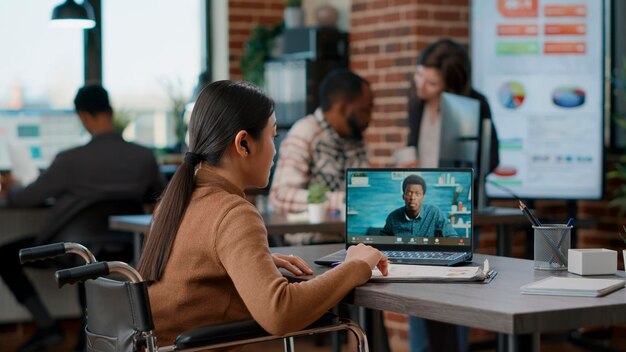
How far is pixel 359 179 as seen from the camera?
2811 millimetres

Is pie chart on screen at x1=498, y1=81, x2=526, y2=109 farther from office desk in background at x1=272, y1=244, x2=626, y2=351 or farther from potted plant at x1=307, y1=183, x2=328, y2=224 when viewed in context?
office desk in background at x1=272, y1=244, x2=626, y2=351

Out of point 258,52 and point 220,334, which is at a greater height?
point 258,52

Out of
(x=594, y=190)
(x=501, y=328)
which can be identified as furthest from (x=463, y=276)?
(x=594, y=190)

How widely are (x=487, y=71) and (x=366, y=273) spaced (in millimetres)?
3113

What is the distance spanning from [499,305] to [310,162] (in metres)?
2.70

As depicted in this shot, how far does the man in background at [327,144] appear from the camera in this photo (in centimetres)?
461

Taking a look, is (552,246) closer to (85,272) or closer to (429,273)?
(429,273)

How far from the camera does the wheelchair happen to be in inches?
84.8

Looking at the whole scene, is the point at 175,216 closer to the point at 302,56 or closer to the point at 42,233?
the point at 42,233

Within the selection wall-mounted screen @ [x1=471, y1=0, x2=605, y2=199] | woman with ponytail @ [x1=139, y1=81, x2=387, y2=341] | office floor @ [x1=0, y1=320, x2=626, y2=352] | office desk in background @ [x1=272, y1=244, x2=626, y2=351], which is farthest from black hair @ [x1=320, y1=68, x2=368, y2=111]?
office desk in background @ [x1=272, y1=244, x2=626, y2=351]

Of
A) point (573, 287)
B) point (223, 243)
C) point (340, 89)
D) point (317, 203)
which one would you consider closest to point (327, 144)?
point (340, 89)

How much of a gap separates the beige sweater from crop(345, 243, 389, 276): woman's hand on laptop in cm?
3

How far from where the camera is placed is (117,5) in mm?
6996

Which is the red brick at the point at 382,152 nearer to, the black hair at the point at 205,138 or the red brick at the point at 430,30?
the red brick at the point at 430,30
